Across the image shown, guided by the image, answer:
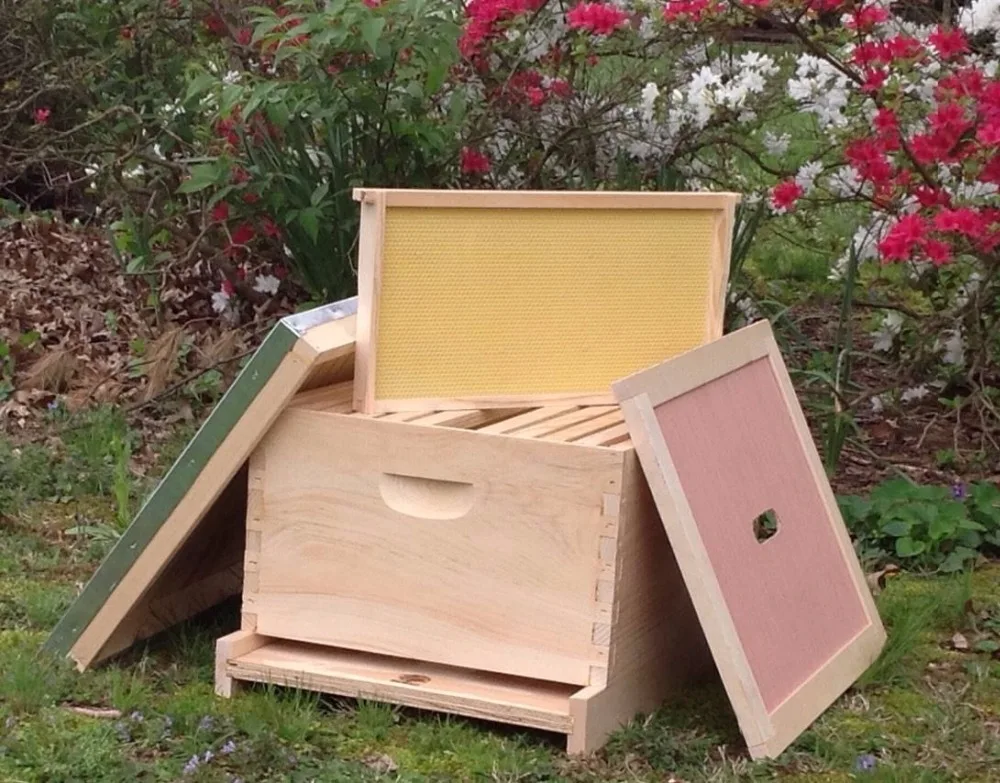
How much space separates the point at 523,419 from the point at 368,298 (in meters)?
0.40

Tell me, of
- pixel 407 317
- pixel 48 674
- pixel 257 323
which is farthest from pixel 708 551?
pixel 257 323

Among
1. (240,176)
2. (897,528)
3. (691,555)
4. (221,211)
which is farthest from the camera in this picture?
(221,211)

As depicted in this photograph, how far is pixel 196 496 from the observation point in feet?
10.5

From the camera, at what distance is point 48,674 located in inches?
130

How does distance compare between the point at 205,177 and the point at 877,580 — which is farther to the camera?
the point at 205,177

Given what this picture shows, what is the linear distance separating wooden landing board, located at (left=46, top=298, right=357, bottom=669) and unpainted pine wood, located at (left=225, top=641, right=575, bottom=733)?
0.27 m

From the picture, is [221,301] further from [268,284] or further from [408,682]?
[408,682]

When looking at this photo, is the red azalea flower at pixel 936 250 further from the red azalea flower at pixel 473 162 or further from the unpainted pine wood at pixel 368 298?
the red azalea flower at pixel 473 162

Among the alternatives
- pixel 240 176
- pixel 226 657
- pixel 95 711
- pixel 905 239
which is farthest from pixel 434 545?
pixel 240 176

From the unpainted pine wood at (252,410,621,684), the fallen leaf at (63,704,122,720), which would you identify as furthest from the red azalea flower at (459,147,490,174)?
the fallen leaf at (63,704,122,720)

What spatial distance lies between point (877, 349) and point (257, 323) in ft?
7.00

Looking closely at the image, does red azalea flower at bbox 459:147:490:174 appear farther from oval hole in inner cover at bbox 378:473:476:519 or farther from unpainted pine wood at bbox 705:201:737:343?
oval hole in inner cover at bbox 378:473:476:519

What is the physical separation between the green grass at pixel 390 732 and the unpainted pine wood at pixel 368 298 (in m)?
0.62

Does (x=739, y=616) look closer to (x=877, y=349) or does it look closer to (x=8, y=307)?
(x=877, y=349)
